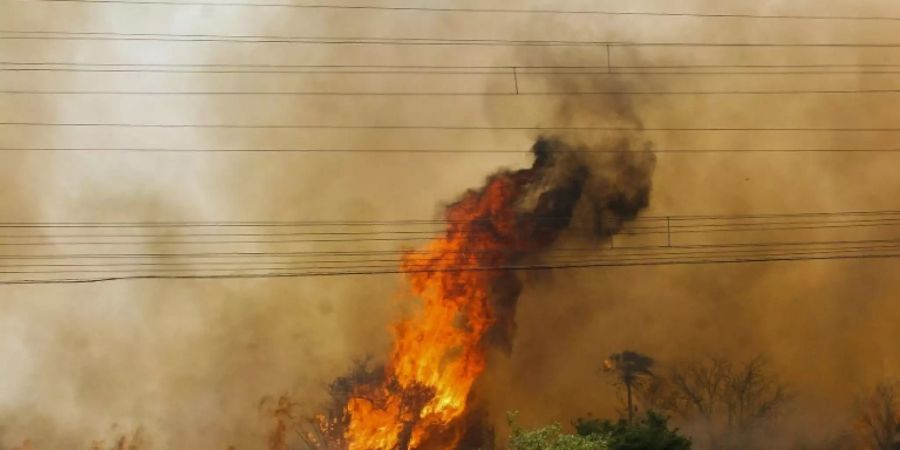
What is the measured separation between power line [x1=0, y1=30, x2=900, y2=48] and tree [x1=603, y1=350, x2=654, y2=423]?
438 inches

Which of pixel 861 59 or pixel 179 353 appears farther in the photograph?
pixel 861 59

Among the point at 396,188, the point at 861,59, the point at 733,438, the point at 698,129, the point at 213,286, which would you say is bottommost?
the point at 733,438

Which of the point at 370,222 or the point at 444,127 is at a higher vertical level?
the point at 444,127

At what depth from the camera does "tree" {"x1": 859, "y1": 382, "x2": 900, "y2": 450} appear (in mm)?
29906

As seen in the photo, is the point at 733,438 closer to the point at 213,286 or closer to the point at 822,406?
the point at 822,406

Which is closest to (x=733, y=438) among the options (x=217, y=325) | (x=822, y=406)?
(x=822, y=406)

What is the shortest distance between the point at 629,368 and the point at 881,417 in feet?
30.0

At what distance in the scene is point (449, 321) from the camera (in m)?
28.6

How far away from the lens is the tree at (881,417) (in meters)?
29.9

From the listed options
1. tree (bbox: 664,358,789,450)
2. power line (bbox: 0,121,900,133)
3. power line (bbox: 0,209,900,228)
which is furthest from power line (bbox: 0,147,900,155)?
A: tree (bbox: 664,358,789,450)

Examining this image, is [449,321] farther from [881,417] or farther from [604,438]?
[881,417]

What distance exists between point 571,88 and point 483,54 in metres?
3.37

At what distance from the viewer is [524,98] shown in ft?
98.1

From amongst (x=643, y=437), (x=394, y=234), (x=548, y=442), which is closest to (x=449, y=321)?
(x=394, y=234)
